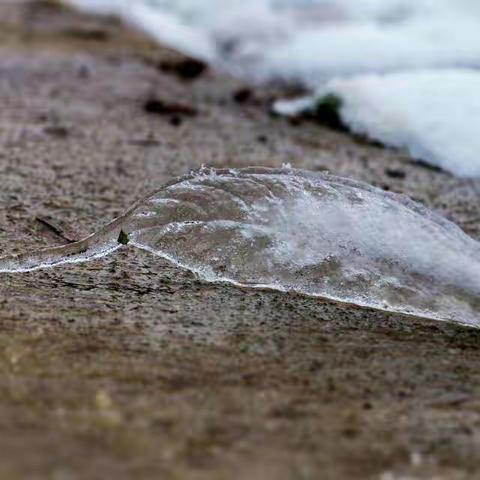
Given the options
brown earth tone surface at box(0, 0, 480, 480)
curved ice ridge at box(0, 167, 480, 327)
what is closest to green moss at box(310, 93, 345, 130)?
brown earth tone surface at box(0, 0, 480, 480)

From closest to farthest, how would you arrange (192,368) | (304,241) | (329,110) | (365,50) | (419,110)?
(192,368) < (304,241) < (419,110) < (329,110) < (365,50)

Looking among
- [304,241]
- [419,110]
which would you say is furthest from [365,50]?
[304,241]

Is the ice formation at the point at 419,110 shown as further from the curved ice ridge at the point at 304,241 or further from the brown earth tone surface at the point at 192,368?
the curved ice ridge at the point at 304,241

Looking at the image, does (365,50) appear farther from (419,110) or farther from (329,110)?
(419,110)

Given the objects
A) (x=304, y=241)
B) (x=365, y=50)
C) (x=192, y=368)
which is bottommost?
(x=192, y=368)

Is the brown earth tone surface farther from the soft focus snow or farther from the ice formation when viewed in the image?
the soft focus snow

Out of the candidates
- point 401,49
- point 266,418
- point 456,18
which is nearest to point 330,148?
point 401,49

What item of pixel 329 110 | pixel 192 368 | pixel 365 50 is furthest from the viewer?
pixel 365 50
